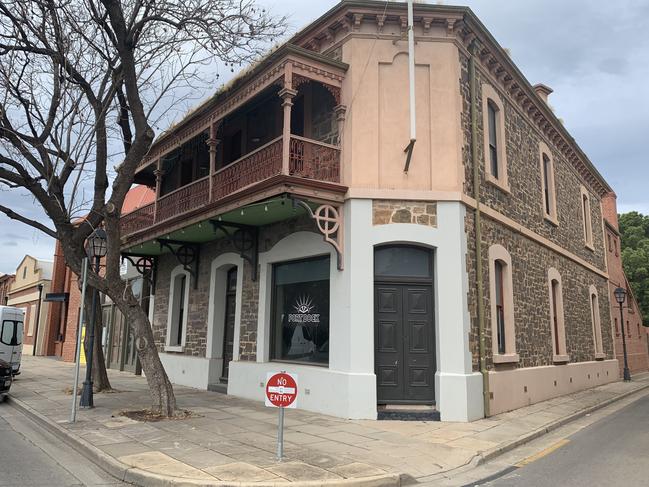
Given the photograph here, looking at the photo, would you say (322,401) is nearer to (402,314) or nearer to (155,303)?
(402,314)

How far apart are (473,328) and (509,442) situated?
2.80 m

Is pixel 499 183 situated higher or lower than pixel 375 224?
higher

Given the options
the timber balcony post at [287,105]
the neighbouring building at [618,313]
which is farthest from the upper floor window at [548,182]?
the timber balcony post at [287,105]

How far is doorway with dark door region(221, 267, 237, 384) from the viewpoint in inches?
549

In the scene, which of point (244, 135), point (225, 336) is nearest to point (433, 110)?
point (244, 135)

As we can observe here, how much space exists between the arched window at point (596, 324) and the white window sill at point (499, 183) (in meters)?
9.46

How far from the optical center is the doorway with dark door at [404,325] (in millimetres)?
9852

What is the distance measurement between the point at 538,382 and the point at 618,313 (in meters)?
13.7

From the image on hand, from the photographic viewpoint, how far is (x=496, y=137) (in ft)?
42.9

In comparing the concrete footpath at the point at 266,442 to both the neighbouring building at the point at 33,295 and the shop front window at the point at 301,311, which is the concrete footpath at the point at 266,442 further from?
the neighbouring building at the point at 33,295

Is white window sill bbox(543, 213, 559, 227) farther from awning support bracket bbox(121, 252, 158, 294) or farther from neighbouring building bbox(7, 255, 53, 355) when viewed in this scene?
neighbouring building bbox(7, 255, 53, 355)

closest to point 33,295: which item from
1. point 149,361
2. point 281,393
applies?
point 149,361

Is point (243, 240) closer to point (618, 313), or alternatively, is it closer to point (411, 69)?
point (411, 69)

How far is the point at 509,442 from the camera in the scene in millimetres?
8062
